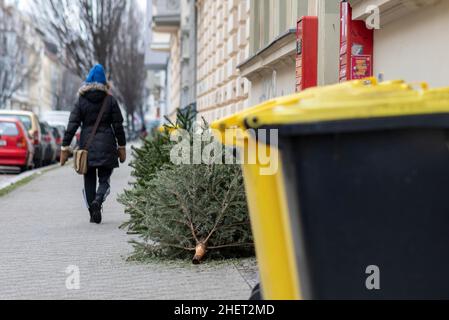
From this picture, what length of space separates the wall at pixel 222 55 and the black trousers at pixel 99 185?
7004 millimetres

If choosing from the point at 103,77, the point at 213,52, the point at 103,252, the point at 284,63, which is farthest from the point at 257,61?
the point at 213,52

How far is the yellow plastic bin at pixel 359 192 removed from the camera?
3713 millimetres

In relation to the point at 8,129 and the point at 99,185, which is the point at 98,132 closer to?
the point at 99,185

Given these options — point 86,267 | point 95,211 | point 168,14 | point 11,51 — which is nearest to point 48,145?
point 168,14

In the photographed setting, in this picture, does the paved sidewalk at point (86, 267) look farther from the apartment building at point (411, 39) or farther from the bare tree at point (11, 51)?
the bare tree at point (11, 51)

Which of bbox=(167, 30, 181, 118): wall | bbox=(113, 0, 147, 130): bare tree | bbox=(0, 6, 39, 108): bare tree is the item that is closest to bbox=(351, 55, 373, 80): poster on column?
bbox=(167, 30, 181, 118): wall

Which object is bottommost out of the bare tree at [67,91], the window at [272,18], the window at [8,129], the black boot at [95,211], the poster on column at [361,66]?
the black boot at [95,211]

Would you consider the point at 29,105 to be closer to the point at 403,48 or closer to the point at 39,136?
the point at 39,136

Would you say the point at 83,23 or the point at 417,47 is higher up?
the point at 83,23

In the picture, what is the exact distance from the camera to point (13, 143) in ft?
77.6

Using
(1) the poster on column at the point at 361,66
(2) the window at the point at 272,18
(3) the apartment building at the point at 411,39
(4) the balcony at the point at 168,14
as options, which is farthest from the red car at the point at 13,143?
(4) the balcony at the point at 168,14

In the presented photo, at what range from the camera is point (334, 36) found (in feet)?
33.2

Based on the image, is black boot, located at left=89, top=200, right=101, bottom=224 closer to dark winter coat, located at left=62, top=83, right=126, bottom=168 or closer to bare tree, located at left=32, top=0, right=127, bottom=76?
dark winter coat, located at left=62, top=83, right=126, bottom=168

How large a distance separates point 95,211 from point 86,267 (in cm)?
329
